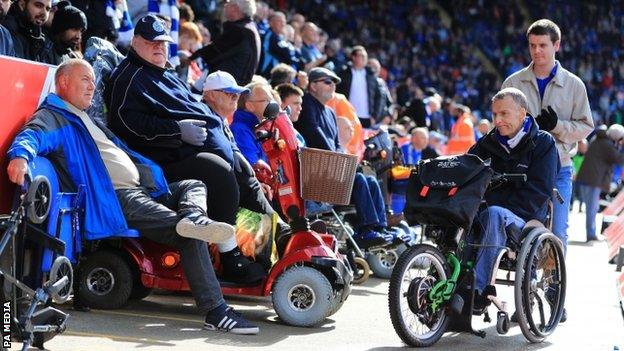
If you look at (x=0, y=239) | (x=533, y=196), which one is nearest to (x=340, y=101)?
(x=533, y=196)

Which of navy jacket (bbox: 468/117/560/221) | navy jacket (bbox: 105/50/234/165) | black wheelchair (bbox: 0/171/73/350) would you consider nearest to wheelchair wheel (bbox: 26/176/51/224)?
black wheelchair (bbox: 0/171/73/350)

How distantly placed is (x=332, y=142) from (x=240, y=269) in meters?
3.20

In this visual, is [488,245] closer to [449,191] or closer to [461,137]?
[449,191]

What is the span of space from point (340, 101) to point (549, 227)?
5.48m

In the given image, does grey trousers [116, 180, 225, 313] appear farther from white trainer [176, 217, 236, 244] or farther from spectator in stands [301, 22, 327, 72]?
spectator in stands [301, 22, 327, 72]

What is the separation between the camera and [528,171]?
8.34 m

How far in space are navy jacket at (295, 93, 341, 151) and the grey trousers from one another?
3.53 m

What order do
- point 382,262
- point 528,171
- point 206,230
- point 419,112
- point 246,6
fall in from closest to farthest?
point 206,230 → point 528,171 → point 382,262 → point 246,6 → point 419,112

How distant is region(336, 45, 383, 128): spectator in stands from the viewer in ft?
55.9

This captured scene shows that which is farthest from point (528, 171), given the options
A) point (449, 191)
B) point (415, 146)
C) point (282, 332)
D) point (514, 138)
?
point (415, 146)

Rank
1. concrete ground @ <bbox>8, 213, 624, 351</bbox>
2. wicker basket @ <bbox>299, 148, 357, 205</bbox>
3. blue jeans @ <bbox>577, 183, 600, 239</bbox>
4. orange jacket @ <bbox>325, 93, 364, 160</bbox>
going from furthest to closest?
blue jeans @ <bbox>577, 183, 600, 239</bbox> → orange jacket @ <bbox>325, 93, 364, 160</bbox> → wicker basket @ <bbox>299, 148, 357, 205</bbox> → concrete ground @ <bbox>8, 213, 624, 351</bbox>

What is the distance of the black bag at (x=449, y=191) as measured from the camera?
25.3 ft

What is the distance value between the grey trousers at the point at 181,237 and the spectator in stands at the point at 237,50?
194 inches

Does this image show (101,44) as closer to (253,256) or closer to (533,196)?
(253,256)
